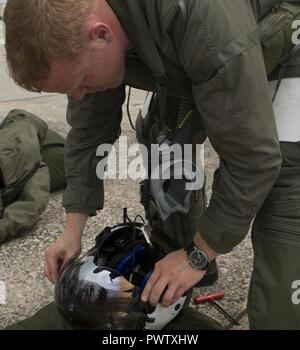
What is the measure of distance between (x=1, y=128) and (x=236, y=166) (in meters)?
2.23

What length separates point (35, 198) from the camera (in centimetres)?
281

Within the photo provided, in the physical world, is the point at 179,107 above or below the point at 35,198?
above

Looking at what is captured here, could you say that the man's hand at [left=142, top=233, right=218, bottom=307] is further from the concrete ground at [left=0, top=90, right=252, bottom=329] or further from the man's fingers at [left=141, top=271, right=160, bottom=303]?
the concrete ground at [left=0, top=90, right=252, bottom=329]

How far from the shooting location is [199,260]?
1489mm

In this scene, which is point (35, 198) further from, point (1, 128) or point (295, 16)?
point (295, 16)

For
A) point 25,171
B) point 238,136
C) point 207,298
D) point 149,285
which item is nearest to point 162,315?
point 149,285

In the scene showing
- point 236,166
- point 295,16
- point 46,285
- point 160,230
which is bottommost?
point 46,285

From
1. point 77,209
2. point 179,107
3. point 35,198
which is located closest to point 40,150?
point 35,198

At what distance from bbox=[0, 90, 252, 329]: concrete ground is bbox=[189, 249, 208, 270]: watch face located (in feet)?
2.38

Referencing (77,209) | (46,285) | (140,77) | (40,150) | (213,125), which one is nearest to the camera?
(213,125)

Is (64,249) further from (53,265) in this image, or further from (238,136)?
(238,136)

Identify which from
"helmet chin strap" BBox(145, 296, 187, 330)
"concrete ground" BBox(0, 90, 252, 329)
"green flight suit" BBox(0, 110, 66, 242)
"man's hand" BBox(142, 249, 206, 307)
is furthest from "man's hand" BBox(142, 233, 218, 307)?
"green flight suit" BBox(0, 110, 66, 242)

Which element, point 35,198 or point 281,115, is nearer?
point 281,115

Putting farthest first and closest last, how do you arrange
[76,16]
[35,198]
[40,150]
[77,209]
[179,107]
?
[40,150], [35,198], [77,209], [179,107], [76,16]
